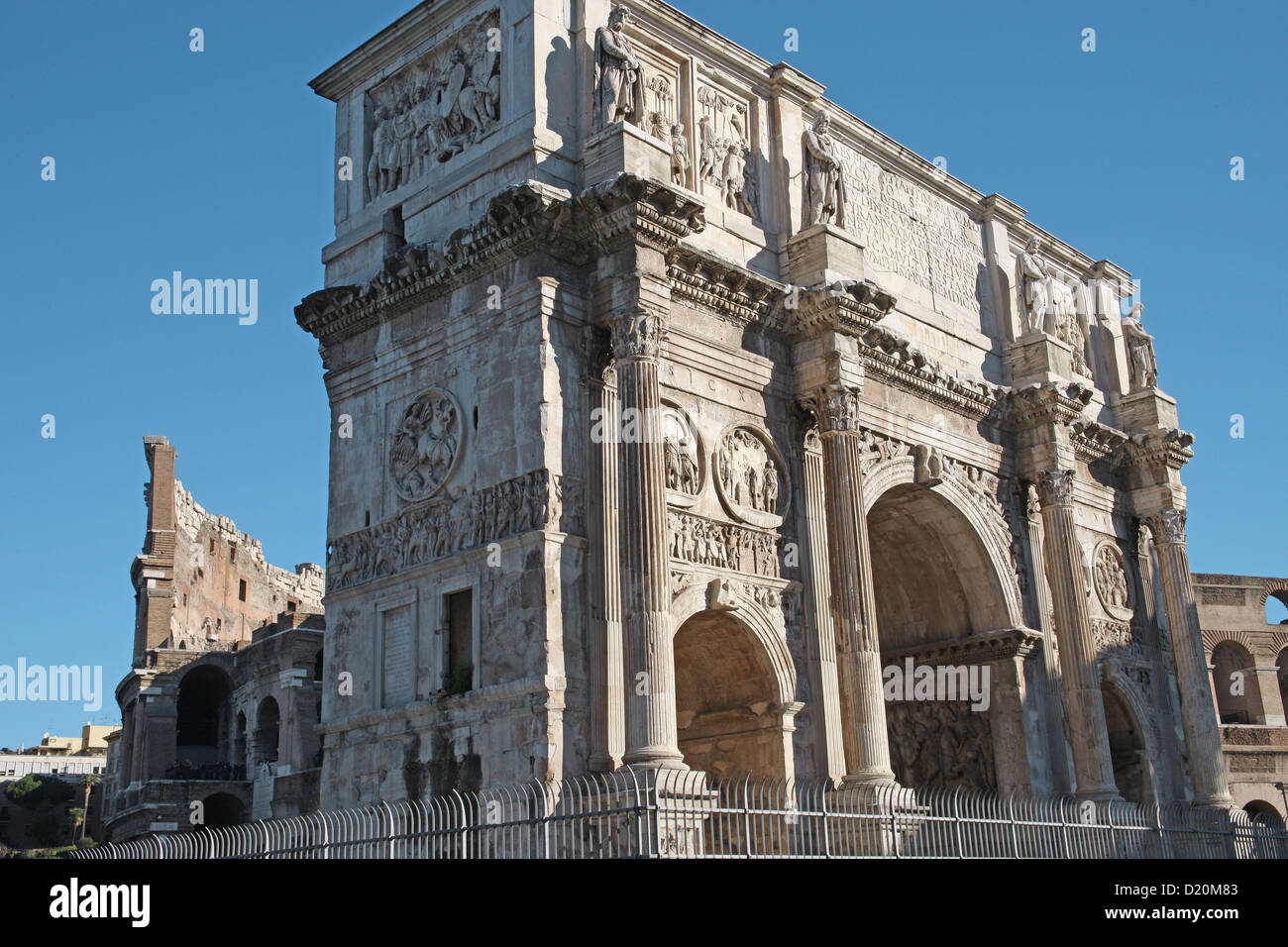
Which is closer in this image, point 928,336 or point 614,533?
point 614,533

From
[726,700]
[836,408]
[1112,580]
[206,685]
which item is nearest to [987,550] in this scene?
[1112,580]

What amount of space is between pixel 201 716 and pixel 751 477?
121 ft

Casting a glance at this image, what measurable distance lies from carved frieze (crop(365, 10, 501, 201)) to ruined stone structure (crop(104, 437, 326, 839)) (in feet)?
68.1

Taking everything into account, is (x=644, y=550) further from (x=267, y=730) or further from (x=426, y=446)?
(x=267, y=730)

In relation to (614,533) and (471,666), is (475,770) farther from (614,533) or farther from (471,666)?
(614,533)

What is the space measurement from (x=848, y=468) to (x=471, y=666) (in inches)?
220

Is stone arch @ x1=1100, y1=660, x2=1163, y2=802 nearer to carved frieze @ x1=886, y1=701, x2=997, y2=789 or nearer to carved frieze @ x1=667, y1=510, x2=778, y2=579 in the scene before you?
carved frieze @ x1=886, y1=701, x2=997, y2=789

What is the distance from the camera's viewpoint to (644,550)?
15023mm

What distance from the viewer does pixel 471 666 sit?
51.4ft

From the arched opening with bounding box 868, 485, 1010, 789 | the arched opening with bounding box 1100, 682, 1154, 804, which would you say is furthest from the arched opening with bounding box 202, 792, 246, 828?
the arched opening with bounding box 1100, 682, 1154, 804

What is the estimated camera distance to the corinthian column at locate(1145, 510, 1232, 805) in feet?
77.6

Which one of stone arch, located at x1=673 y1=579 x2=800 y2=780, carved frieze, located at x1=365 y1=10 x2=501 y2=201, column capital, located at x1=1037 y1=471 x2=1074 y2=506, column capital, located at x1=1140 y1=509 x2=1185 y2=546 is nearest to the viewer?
stone arch, located at x1=673 y1=579 x2=800 y2=780
